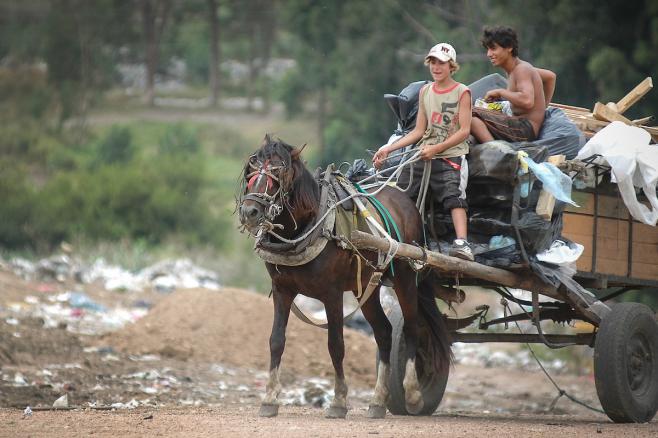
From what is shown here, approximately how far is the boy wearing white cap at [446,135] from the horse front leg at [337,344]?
105cm

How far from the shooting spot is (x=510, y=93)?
8820 mm

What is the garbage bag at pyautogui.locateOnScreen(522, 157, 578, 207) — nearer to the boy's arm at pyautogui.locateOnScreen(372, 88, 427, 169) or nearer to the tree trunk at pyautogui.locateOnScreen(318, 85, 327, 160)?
the boy's arm at pyautogui.locateOnScreen(372, 88, 427, 169)

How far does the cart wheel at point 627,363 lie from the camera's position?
8.65 metres

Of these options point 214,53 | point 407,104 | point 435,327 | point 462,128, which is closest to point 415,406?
point 435,327

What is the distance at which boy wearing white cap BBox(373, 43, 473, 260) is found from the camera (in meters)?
8.30

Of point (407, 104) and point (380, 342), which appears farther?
point (407, 104)

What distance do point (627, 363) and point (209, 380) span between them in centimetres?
519

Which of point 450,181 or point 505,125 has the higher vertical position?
point 505,125

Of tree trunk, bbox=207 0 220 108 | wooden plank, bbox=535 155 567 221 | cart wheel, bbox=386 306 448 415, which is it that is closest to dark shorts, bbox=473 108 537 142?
wooden plank, bbox=535 155 567 221

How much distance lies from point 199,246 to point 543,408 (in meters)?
15.2

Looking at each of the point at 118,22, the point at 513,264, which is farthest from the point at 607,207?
the point at 118,22

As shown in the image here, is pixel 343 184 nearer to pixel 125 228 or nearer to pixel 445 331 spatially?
pixel 445 331

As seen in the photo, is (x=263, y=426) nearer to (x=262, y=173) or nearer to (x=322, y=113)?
(x=262, y=173)

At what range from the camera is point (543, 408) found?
12633 millimetres
